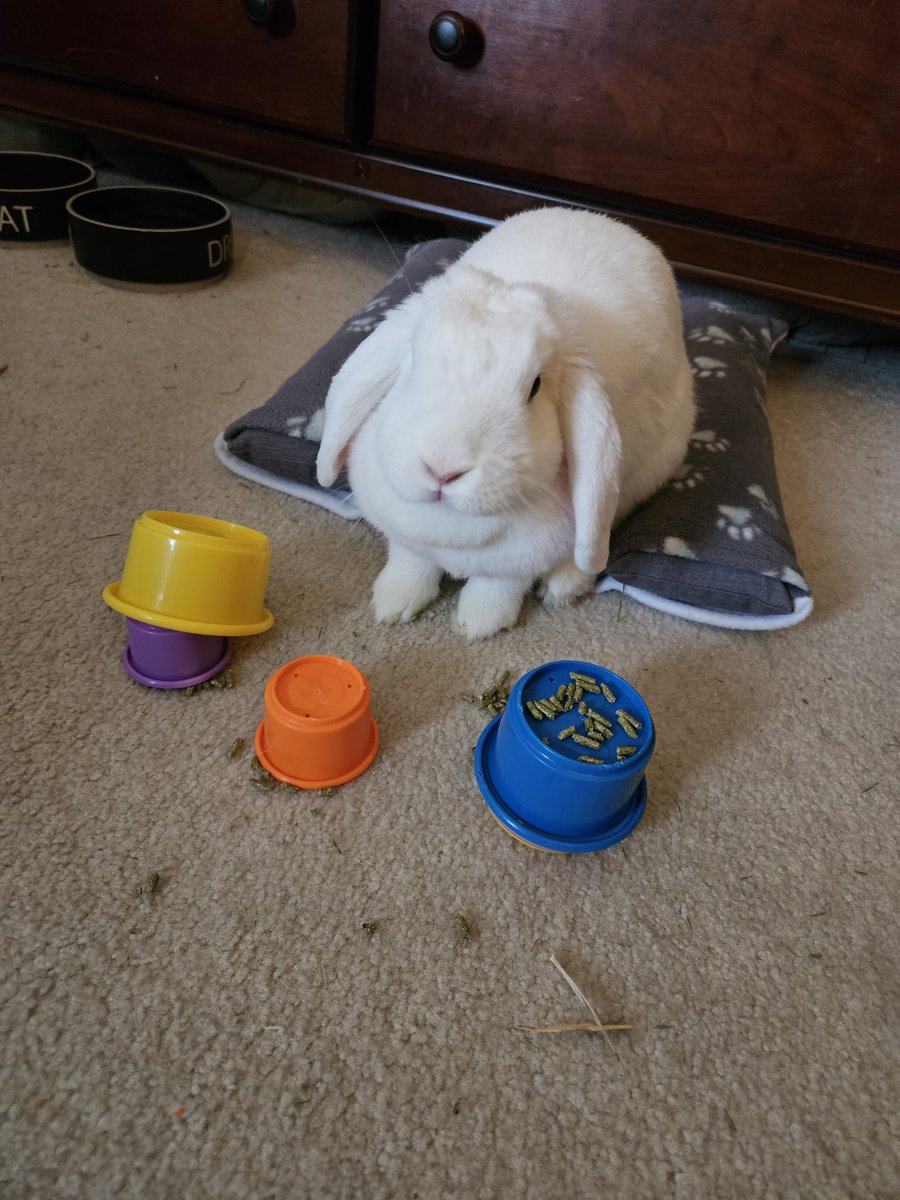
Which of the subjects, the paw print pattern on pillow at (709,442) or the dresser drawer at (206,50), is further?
the dresser drawer at (206,50)

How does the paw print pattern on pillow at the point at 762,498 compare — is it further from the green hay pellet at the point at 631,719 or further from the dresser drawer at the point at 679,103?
the dresser drawer at the point at 679,103

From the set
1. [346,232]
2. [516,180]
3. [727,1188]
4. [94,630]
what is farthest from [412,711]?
[346,232]

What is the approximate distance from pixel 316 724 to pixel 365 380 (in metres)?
0.38

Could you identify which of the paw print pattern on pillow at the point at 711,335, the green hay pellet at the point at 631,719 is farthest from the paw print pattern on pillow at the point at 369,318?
the green hay pellet at the point at 631,719

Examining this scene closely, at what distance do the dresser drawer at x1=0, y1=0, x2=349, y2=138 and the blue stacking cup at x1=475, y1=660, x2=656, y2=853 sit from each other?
142cm

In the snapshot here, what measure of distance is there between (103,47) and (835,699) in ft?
6.33

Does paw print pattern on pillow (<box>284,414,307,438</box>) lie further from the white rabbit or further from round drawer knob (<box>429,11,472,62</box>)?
round drawer knob (<box>429,11,472,62</box>)

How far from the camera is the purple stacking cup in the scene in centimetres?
82

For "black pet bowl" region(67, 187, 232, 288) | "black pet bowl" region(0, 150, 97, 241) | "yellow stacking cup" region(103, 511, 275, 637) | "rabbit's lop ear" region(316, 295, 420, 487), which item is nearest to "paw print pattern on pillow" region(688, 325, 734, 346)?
"rabbit's lop ear" region(316, 295, 420, 487)

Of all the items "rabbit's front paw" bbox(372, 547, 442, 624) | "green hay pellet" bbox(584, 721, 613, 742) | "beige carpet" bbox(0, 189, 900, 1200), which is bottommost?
"beige carpet" bbox(0, 189, 900, 1200)

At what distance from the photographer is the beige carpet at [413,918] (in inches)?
22.6

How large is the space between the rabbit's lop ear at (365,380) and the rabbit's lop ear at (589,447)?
0.62ft

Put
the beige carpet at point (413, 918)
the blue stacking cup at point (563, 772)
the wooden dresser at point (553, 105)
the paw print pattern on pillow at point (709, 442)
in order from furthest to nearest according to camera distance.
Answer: the wooden dresser at point (553, 105)
the paw print pattern on pillow at point (709, 442)
the blue stacking cup at point (563, 772)
the beige carpet at point (413, 918)

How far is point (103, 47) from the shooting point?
5.62 feet
